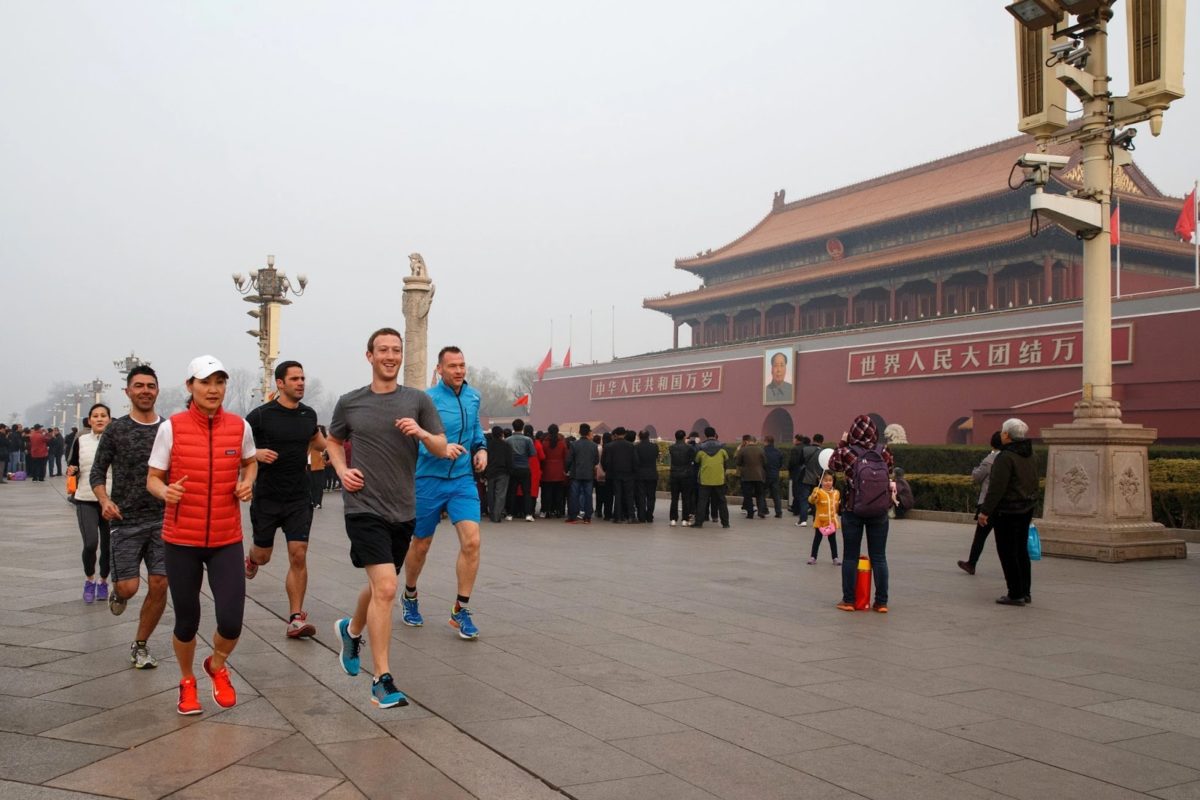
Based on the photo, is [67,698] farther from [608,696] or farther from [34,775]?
[608,696]

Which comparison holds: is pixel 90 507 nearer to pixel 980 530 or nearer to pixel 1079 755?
pixel 1079 755

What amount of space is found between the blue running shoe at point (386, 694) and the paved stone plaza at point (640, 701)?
50 mm

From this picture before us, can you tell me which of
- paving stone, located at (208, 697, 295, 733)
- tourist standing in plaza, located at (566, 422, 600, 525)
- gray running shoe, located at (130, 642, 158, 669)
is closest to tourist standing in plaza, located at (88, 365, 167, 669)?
gray running shoe, located at (130, 642, 158, 669)

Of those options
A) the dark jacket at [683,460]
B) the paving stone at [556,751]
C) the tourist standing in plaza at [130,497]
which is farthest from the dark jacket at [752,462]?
the paving stone at [556,751]

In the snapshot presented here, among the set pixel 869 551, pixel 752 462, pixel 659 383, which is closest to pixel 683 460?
pixel 752 462

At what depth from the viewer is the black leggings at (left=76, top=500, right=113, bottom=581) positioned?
235 inches

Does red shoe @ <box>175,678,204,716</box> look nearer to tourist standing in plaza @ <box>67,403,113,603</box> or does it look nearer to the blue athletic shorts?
the blue athletic shorts

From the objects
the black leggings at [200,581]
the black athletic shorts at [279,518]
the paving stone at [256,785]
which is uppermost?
the black athletic shorts at [279,518]

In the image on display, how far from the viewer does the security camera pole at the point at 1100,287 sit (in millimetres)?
9227

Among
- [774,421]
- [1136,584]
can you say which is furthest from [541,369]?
[1136,584]

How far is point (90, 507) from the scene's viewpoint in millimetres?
5953

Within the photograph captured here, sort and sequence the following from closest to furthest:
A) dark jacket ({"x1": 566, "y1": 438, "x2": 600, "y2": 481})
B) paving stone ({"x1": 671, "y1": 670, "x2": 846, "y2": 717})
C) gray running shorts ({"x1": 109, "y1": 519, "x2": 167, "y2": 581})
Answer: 1. paving stone ({"x1": 671, "y1": 670, "x2": 846, "y2": 717})
2. gray running shorts ({"x1": 109, "y1": 519, "x2": 167, "y2": 581})
3. dark jacket ({"x1": 566, "y1": 438, "x2": 600, "y2": 481})

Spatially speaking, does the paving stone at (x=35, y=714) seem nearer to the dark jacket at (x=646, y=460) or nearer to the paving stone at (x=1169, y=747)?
the paving stone at (x=1169, y=747)

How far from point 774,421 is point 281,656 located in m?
26.6
